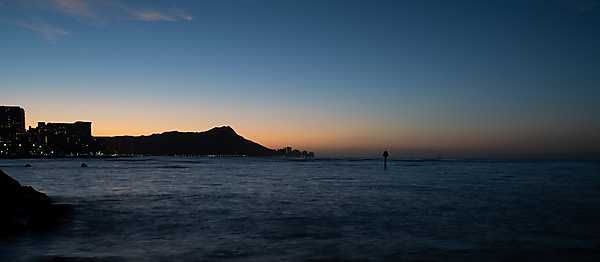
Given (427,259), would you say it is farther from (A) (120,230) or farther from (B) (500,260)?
(A) (120,230)

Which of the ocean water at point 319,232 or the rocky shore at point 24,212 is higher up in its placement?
the rocky shore at point 24,212

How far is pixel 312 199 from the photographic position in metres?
28.2

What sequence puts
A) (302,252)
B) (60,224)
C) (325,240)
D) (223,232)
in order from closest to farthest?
(302,252)
(325,240)
(223,232)
(60,224)

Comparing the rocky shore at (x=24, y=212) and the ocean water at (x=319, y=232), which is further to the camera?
the rocky shore at (x=24, y=212)

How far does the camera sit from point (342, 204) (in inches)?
989

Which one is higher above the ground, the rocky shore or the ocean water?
the rocky shore

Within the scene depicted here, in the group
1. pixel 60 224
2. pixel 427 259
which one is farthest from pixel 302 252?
pixel 60 224

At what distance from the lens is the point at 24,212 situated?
19094mm

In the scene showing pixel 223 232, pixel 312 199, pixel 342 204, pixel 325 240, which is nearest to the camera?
pixel 325 240

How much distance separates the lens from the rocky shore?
47.9 feet

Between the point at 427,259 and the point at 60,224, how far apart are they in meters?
15.5

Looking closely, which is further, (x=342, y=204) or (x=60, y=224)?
(x=342, y=204)

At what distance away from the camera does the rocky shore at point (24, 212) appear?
14601 mm

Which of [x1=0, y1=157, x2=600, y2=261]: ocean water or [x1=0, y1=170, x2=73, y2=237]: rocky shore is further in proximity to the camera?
[x1=0, y1=170, x2=73, y2=237]: rocky shore
